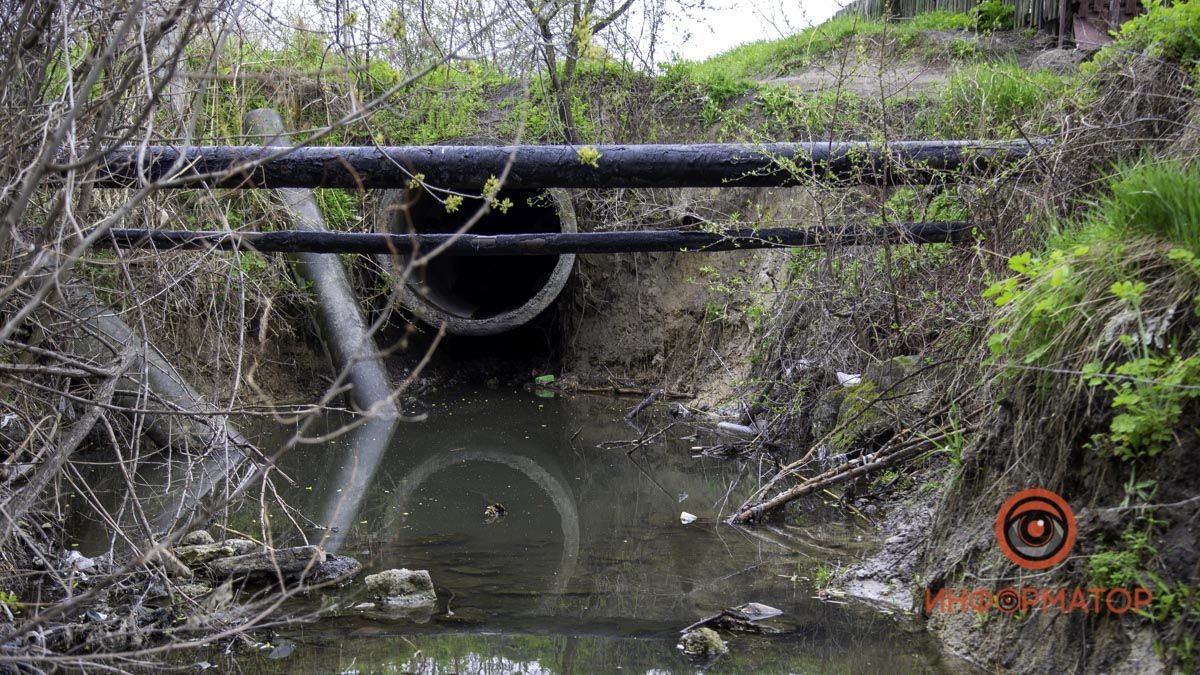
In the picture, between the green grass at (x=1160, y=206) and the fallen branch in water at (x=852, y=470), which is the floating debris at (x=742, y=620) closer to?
the fallen branch in water at (x=852, y=470)

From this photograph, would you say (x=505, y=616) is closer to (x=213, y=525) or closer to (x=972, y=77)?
→ (x=213, y=525)

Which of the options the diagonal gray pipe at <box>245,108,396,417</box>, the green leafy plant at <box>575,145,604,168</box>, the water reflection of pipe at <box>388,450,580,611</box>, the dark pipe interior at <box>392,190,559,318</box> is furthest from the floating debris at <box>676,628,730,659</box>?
the dark pipe interior at <box>392,190,559,318</box>

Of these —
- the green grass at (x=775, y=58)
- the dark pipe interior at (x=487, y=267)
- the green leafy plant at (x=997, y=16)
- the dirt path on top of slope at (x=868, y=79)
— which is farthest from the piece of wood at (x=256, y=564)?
the green leafy plant at (x=997, y=16)

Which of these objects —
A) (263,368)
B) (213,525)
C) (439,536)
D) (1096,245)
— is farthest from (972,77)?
(263,368)

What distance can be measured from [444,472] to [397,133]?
16.8 feet

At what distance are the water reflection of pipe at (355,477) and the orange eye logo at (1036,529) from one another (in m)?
1.92

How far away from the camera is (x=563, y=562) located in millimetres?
4023

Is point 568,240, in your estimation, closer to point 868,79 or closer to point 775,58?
point 868,79

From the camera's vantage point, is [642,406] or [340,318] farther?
[340,318]

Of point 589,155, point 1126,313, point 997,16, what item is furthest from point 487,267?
point 1126,313

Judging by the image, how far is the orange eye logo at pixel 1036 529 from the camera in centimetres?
262

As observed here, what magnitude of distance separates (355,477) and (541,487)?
0.97 meters

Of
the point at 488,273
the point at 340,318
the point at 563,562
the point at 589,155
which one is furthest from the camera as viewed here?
the point at 488,273

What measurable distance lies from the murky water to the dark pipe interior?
319 centimetres
